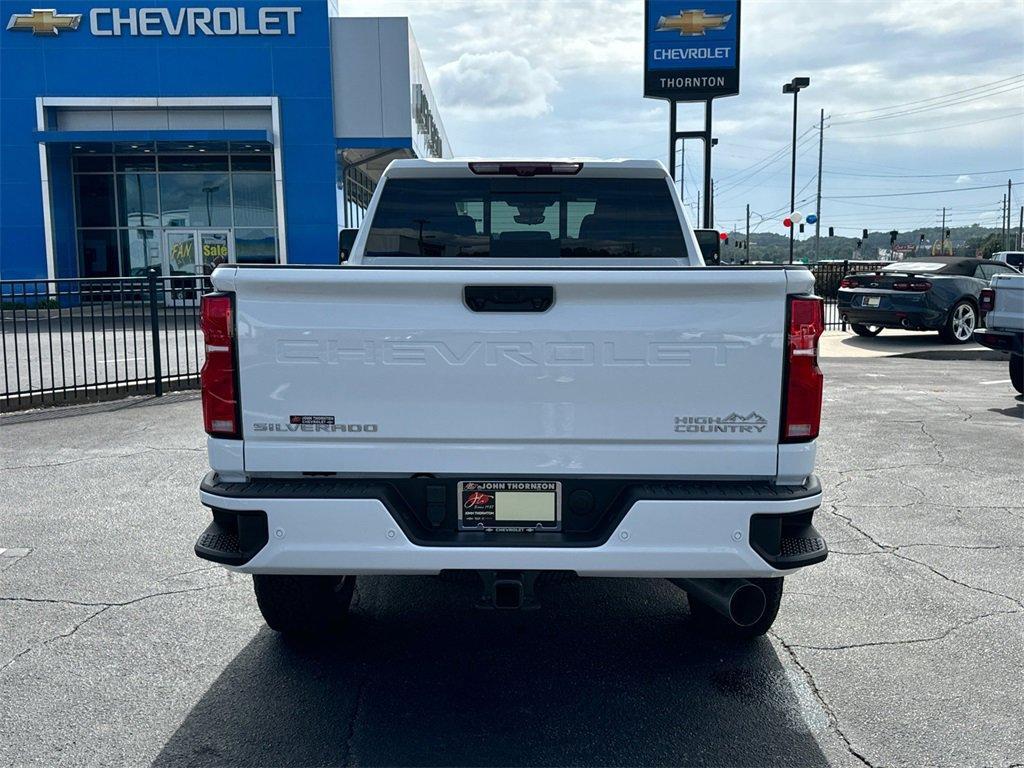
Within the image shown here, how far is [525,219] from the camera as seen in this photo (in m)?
5.40

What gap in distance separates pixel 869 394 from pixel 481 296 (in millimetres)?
9620

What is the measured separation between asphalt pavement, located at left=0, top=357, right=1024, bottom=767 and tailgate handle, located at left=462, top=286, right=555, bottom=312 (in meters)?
1.56

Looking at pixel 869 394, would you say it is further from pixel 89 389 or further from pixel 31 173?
pixel 31 173

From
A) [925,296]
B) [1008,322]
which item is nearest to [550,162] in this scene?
[1008,322]

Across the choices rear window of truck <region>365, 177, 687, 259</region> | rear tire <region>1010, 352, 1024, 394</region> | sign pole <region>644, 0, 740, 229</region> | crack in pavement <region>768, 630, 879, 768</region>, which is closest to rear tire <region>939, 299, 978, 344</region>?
sign pole <region>644, 0, 740, 229</region>

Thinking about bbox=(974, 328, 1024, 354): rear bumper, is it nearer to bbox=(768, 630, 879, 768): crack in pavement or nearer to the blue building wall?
bbox=(768, 630, 879, 768): crack in pavement

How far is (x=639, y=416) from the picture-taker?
3.18m

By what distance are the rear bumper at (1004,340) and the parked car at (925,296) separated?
6.65 metres

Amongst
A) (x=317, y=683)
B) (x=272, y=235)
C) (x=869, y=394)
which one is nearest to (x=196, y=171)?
Answer: (x=272, y=235)

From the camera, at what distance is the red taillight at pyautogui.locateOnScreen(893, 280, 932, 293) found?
1703cm

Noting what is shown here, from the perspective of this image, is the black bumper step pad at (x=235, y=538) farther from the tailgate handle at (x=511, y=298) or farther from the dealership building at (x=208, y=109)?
the dealership building at (x=208, y=109)

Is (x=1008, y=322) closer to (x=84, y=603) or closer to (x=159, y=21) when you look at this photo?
(x=84, y=603)

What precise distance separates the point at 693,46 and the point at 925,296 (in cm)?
692

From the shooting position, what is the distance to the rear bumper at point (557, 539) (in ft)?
10.4
